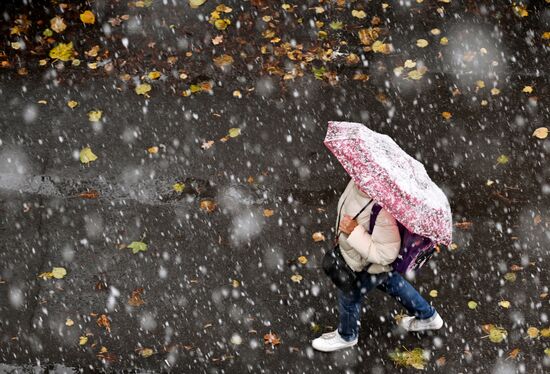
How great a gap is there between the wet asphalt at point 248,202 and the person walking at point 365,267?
0.58 ft

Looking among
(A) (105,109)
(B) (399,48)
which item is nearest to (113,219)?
(A) (105,109)

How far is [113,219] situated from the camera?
17.5 feet

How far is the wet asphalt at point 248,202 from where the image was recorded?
4719 millimetres

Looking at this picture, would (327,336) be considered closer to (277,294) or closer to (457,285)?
(277,294)

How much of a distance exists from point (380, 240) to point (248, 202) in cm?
222

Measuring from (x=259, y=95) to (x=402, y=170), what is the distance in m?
3.25

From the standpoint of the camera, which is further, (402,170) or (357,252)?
(357,252)

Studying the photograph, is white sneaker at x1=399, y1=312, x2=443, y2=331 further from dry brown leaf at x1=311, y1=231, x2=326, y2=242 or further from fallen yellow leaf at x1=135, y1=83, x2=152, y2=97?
fallen yellow leaf at x1=135, y1=83, x2=152, y2=97

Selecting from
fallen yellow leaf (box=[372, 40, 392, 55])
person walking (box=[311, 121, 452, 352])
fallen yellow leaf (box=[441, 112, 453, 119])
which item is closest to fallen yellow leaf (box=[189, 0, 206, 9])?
fallen yellow leaf (box=[372, 40, 392, 55])

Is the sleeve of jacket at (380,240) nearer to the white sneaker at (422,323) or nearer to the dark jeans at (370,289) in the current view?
the dark jeans at (370,289)

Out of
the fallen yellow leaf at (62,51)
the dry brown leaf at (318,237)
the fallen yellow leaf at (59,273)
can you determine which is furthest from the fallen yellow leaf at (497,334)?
the fallen yellow leaf at (62,51)

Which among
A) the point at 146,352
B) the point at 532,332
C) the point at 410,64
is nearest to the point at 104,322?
the point at 146,352

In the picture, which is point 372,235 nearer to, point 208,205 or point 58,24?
point 208,205

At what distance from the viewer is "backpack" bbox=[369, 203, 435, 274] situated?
11.1ft
